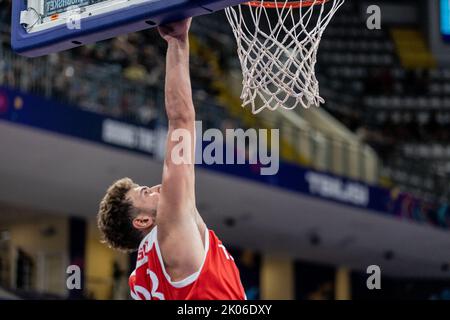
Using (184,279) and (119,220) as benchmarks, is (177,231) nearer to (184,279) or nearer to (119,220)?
(184,279)

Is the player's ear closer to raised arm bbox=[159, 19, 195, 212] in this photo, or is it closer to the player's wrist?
raised arm bbox=[159, 19, 195, 212]

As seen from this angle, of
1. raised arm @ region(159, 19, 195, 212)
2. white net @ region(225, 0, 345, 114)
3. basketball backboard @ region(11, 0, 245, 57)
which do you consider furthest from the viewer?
white net @ region(225, 0, 345, 114)

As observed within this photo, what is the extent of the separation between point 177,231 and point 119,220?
1.21 ft

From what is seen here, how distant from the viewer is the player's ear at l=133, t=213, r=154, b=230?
3797mm

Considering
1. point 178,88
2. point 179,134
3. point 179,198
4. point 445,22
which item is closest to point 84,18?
point 178,88

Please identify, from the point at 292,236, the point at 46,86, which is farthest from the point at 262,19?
the point at 292,236

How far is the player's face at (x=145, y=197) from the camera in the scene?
150 inches

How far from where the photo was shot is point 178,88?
367 centimetres

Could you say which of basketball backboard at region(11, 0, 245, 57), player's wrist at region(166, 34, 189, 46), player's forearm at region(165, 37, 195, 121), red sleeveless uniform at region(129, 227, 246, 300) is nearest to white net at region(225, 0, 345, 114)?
basketball backboard at region(11, 0, 245, 57)

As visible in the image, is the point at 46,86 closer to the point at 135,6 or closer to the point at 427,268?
the point at 135,6

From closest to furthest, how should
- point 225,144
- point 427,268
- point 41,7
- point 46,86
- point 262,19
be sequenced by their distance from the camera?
point 41,7
point 262,19
point 46,86
point 225,144
point 427,268

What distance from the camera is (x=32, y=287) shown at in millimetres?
13992
